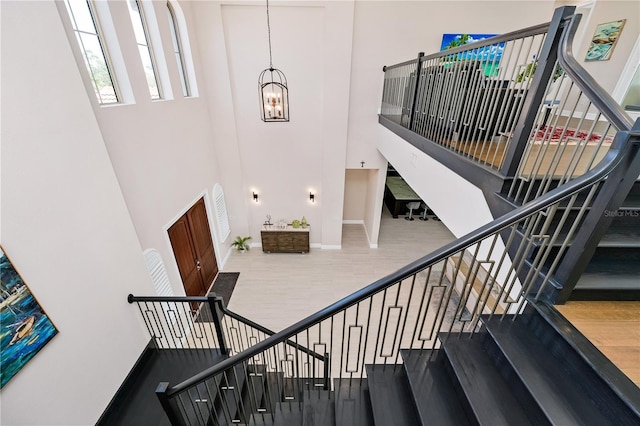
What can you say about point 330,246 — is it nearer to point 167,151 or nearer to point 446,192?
point 167,151

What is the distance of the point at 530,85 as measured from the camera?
64.5 inches

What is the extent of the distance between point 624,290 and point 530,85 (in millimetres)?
1385

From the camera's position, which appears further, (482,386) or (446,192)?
(446,192)

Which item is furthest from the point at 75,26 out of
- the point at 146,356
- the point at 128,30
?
the point at 146,356

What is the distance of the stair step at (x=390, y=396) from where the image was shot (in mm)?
1573

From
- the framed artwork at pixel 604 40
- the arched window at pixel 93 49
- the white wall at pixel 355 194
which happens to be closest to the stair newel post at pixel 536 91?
the arched window at pixel 93 49

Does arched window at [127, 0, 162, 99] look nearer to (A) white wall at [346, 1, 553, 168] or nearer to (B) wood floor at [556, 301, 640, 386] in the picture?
(A) white wall at [346, 1, 553, 168]

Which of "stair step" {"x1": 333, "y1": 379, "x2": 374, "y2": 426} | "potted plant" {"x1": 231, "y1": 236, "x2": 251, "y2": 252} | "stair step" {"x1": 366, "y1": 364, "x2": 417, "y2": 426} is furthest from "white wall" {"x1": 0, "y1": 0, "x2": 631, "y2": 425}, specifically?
"stair step" {"x1": 333, "y1": 379, "x2": 374, "y2": 426}

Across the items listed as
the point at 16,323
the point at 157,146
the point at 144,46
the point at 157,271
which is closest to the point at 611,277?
the point at 16,323

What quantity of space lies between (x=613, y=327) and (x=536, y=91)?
57.3 inches

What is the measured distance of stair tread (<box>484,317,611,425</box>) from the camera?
1.12 metres

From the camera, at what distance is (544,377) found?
1.26 meters

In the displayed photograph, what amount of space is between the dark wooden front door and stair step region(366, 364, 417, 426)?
3697mm

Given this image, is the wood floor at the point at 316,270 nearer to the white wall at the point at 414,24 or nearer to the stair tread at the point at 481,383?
the stair tread at the point at 481,383
